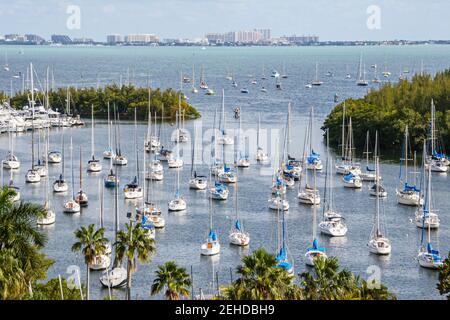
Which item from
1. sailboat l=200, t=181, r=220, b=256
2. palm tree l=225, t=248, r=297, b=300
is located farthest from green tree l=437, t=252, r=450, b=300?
sailboat l=200, t=181, r=220, b=256

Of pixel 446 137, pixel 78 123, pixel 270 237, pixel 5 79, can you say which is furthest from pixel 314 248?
pixel 5 79

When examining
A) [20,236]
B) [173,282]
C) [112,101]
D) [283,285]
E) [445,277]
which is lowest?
[112,101]

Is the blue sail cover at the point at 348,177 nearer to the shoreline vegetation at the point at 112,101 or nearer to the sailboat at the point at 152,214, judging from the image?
the sailboat at the point at 152,214

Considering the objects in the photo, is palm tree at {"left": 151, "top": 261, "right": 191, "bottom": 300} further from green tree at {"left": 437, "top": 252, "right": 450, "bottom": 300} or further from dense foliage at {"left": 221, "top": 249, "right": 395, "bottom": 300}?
green tree at {"left": 437, "top": 252, "right": 450, "bottom": 300}

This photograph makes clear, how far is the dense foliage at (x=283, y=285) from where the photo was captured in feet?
92.1

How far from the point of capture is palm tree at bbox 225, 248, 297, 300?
2816cm

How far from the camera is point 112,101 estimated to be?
111000 mm

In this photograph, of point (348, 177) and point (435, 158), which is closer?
point (348, 177)

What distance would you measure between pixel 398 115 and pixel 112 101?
133 ft

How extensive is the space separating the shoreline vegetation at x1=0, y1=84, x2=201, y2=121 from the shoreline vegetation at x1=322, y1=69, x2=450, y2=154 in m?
24.0

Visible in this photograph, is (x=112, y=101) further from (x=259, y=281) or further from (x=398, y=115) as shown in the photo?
(x=259, y=281)

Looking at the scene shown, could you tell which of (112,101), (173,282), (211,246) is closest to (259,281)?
(173,282)

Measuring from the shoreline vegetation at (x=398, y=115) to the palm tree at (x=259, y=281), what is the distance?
5208 cm

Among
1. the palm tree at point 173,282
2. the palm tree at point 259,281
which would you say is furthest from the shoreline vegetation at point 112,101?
the palm tree at point 259,281
